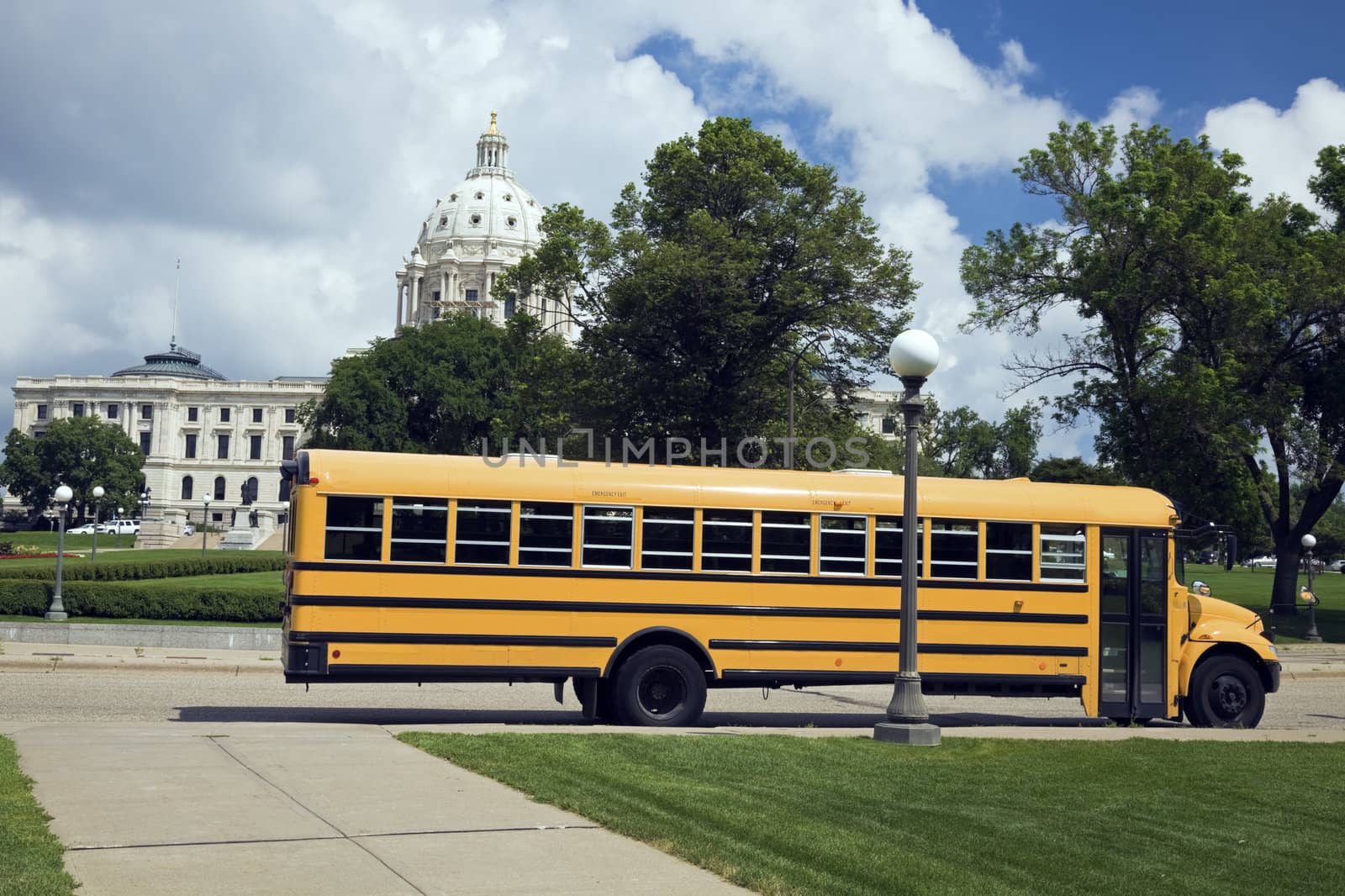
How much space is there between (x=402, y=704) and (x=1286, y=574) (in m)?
35.9

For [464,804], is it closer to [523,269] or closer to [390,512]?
[390,512]

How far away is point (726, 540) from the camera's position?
15492mm

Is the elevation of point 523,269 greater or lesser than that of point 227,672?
greater

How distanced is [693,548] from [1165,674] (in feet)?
19.6

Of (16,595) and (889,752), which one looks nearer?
(889,752)

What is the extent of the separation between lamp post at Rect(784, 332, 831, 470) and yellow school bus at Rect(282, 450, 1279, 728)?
67.6 ft

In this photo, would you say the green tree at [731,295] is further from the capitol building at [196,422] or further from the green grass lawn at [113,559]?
the capitol building at [196,422]

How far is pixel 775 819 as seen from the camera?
885 cm

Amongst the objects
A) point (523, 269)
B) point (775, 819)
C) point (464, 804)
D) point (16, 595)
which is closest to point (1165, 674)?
point (775, 819)

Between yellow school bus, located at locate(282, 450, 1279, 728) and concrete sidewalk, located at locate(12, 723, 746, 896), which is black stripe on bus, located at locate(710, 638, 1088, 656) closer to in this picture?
yellow school bus, located at locate(282, 450, 1279, 728)

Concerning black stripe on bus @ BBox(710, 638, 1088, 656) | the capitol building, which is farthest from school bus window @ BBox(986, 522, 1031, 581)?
the capitol building

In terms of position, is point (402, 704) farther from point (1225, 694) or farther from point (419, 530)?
point (1225, 694)

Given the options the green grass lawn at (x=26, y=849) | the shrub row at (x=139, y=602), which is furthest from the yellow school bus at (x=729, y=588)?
the shrub row at (x=139, y=602)

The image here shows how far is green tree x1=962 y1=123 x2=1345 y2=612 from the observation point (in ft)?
128
